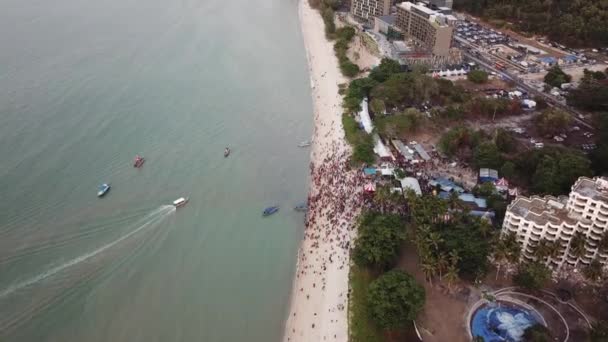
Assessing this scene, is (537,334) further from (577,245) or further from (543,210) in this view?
(543,210)

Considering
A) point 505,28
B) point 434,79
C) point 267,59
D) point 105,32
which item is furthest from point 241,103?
point 505,28

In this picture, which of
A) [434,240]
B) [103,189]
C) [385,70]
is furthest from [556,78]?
[103,189]

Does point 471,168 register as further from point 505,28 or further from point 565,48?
point 505,28

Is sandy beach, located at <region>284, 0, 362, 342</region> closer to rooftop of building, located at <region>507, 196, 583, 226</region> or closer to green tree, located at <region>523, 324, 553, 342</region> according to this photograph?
green tree, located at <region>523, 324, 553, 342</region>

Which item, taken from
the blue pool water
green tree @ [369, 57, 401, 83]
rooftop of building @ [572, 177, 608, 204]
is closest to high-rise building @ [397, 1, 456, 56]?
green tree @ [369, 57, 401, 83]

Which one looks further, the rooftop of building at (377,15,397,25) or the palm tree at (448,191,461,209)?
the rooftop of building at (377,15,397,25)

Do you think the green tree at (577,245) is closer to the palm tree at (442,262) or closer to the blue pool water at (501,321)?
the blue pool water at (501,321)
